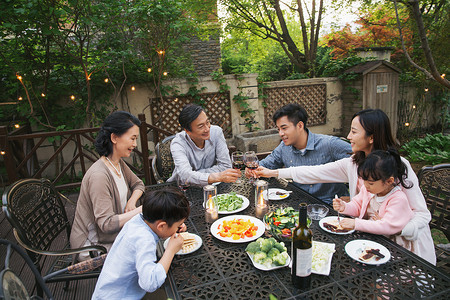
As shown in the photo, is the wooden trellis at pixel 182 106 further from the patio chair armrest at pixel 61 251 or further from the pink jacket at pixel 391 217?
the pink jacket at pixel 391 217

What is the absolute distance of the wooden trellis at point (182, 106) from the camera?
6.65 metres

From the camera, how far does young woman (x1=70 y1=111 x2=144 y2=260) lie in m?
2.01

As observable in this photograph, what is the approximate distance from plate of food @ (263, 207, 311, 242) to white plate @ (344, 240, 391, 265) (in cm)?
30

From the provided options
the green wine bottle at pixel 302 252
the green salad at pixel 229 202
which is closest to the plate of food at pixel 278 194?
the green salad at pixel 229 202

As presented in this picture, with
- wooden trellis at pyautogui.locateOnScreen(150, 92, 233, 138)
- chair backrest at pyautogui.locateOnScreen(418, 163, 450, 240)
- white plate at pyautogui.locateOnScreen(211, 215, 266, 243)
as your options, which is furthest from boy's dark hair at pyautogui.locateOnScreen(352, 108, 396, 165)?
wooden trellis at pyautogui.locateOnScreen(150, 92, 233, 138)

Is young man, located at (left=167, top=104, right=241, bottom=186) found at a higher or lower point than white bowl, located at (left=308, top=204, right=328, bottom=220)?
higher

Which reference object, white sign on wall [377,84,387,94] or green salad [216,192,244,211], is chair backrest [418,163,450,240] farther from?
white sign on wall [377,84,387,94]

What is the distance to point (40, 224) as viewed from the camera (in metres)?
2.06

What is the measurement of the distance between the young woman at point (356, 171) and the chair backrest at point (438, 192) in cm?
32

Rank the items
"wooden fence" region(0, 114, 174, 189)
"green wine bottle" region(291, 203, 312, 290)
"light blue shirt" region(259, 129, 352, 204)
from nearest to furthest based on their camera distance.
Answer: "green wine bottle" region(291, 203, 312, 290), "light blue shirt" region(259, 129, 352, 204), "wooden fence" region(0, 114, 174, 189)

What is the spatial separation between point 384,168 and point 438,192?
71 centimetres

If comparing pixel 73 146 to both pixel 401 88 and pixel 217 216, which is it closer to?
pixel 217 216

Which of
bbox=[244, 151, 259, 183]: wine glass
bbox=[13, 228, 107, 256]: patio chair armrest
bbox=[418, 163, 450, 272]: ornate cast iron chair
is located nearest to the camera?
bbox=[13, 228, 107, 256]: patio chair armrest

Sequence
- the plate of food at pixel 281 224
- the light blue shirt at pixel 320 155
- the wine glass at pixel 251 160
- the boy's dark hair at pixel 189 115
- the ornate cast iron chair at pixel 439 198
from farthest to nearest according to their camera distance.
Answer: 1. the boy's dark hair at pixel 189 115
2. the light blue shirt at pixel 320 155
3. the wine glass at pixel 251 160
4. the ornate cast iron chair at pixel 439 198
5. the plate of food at pixel 281 224
